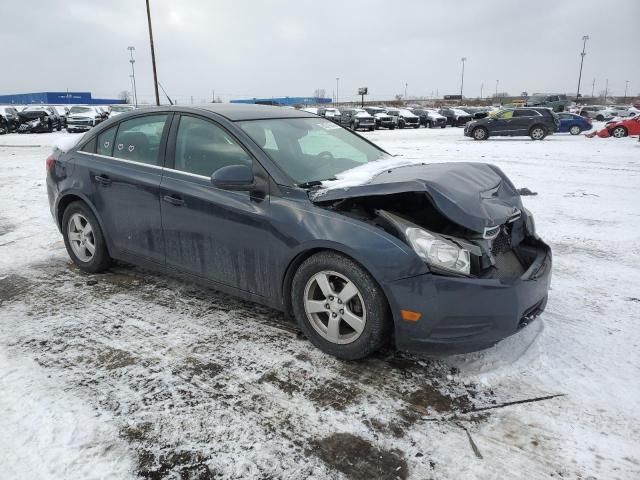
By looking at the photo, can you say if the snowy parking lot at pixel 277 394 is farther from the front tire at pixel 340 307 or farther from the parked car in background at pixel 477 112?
the parked car in background at pixel 477 112

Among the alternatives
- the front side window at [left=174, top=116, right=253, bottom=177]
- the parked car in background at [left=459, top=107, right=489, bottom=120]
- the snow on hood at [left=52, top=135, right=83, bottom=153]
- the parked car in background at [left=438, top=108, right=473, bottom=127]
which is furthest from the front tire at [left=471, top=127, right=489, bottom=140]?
the front side window at [left=174, top=116, right=253, bottom=177]

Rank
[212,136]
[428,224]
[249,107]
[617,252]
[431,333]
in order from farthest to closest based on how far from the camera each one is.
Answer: [617,252] → [249,107] → [212,136] → [428,224] → [431,333]

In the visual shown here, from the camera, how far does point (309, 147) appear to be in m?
3.70

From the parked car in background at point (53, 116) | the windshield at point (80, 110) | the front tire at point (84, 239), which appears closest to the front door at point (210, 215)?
the front tire at point (84, 239)

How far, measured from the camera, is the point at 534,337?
10.7ft

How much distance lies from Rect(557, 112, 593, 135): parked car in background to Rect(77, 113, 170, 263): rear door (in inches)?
1061

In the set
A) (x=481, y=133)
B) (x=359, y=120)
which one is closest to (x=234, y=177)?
(x=481, y=133)

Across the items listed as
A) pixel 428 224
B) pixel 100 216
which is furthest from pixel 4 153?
pixel 428 224

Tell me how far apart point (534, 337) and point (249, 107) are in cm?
289

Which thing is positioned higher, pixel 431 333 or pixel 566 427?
pixel 431 333

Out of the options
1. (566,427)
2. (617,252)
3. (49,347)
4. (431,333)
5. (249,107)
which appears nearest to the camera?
(566,427)

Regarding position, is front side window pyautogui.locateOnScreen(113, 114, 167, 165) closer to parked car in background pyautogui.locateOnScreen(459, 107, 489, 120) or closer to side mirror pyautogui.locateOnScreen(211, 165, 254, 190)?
side mirror pyautogui.locateOnScreen(211, 165, 254, 190)

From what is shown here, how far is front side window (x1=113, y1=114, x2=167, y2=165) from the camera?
383 centimetres

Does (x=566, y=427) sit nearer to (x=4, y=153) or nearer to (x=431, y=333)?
(x=431, y=333)
